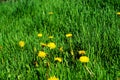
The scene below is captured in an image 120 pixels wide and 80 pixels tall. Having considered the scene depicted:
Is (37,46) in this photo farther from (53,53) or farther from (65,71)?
(65,71)

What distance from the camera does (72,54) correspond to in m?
2.04

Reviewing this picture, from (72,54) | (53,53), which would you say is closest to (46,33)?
(53,53)

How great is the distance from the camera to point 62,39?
8.25 feet

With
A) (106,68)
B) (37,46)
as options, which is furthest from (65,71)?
(37,46)

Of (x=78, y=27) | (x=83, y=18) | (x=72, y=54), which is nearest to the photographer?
(x=72, y=54)

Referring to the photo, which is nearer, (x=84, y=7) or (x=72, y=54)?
(x=72, y=54)

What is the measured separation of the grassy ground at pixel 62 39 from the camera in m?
1.89

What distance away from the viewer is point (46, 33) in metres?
2.73

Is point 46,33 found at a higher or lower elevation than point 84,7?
lower

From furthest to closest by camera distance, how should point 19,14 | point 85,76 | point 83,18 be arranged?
point 19,14 → point 83,18 → point 85,76

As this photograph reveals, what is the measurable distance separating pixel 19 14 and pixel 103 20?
4.55 feet

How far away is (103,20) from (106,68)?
958 mm

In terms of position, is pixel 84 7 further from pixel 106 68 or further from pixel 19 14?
pixel 106 68

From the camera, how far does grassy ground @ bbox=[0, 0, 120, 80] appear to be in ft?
6.20
